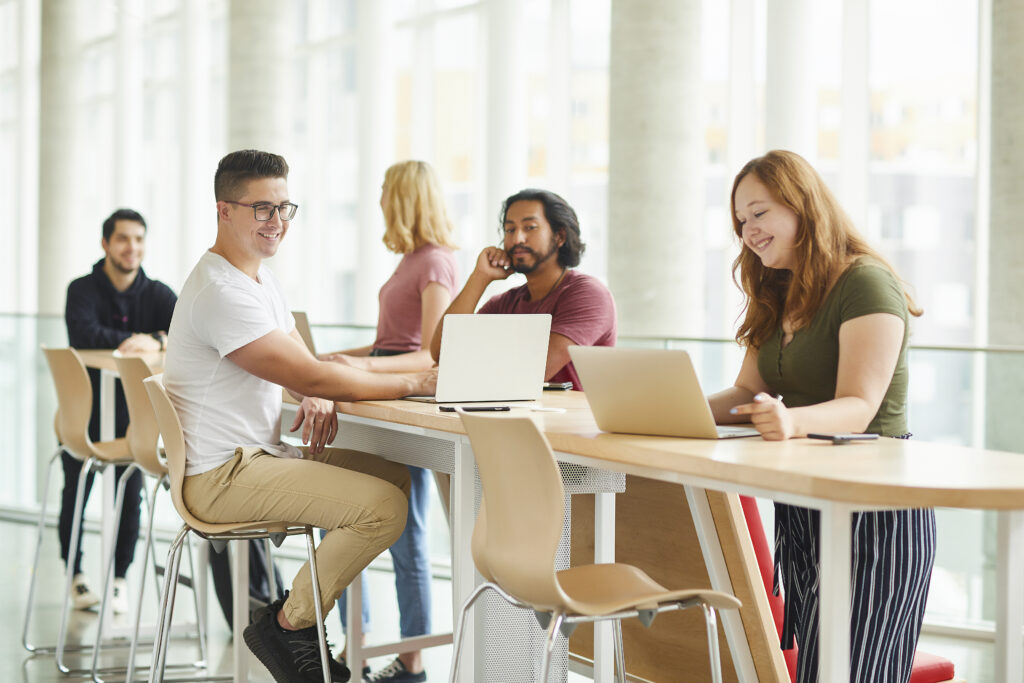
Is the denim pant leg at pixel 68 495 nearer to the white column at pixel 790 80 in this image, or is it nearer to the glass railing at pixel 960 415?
the glass railing at pixel 960 415

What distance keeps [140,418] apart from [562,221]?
4.56ft

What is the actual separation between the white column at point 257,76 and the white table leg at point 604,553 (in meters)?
5.42

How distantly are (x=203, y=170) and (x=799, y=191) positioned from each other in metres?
8.23

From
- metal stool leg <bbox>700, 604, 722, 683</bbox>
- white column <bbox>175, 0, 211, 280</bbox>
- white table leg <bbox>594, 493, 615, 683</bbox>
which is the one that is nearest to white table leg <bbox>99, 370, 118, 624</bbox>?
white table leg <bbox>594, 493, 615, 683</bbox>

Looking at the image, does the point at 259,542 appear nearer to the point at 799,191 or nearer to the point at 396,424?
the point at 396,424

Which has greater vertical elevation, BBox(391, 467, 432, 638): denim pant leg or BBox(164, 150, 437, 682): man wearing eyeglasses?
BBox(164, 150, 437, 682): man wearing eyeglasses

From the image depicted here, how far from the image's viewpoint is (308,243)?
9.20m

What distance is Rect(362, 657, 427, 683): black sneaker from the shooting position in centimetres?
352

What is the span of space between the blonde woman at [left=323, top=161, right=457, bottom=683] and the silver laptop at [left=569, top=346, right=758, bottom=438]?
4.98ft

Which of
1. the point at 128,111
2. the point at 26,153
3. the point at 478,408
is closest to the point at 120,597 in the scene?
the point at 478,408

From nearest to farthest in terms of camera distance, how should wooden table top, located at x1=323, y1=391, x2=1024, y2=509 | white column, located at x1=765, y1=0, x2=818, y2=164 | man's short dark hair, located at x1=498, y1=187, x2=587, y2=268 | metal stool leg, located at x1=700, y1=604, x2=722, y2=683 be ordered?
wooden table top, located at x1=323, y1=391, x2=1024, y2=509, metal stool leg, located at x1=700, y1=604, x2=722, y2=683, man's short dark hair, located at x1=498, y1=187, x2=587, y2=268, white column, located at x1=765, y1=0, x2=818, y2=164

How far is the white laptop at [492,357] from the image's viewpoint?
255 centimetres

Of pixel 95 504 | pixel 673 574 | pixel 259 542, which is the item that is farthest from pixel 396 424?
pixel 95 504

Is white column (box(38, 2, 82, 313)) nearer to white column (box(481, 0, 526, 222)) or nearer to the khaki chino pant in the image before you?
white column (box(481, 0, 526, 222))
